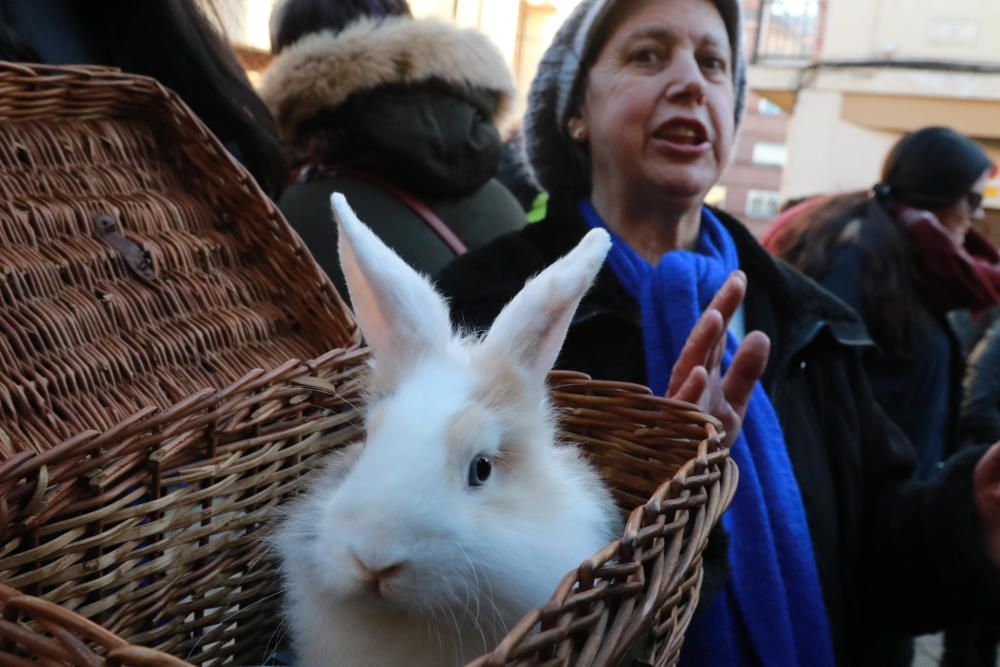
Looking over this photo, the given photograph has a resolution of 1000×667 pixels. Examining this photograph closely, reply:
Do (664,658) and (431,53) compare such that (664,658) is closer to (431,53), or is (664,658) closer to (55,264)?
(55,264)

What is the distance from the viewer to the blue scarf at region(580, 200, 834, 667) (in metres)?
1.20

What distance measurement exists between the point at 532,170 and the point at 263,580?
100 cm

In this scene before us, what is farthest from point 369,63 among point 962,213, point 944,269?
point 962,213

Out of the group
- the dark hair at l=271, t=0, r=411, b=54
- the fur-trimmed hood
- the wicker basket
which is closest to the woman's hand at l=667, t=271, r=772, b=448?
the wicker basket

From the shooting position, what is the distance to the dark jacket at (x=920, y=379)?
2.20 meters

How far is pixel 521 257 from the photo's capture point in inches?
57.2

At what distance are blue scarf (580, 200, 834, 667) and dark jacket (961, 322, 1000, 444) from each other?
1.31m

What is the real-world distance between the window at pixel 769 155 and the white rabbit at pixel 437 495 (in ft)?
56.4

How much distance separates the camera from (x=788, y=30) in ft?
24.9

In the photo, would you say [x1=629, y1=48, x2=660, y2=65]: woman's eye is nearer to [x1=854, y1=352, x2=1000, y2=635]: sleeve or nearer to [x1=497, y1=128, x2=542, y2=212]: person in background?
[x1=854, y1=352, x2=1000, y2=635]: sleeve

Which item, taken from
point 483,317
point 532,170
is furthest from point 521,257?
point 532,170

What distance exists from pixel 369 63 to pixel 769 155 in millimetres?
16639

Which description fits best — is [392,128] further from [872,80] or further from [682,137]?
[872,80]

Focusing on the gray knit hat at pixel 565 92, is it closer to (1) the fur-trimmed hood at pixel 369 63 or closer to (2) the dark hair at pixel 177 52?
(1) the fur-trimmed hood at pixel 369 63
